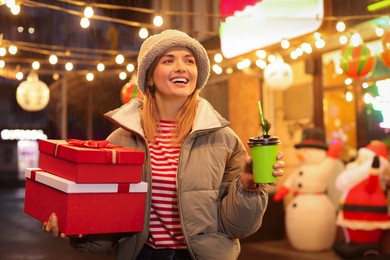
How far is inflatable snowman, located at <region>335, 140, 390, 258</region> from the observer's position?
240 inches

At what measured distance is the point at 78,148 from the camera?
193 centimetres

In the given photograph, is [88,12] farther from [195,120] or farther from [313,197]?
[195,120]

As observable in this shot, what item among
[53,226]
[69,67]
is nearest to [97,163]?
[53,226]

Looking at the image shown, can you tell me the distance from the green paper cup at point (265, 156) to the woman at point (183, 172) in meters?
0.12

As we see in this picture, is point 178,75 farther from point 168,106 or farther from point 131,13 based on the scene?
point 131,13

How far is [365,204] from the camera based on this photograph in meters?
6.11

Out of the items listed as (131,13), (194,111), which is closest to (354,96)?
(194,111)

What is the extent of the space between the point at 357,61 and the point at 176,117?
3.59 meters

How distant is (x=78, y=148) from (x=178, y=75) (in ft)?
1.80

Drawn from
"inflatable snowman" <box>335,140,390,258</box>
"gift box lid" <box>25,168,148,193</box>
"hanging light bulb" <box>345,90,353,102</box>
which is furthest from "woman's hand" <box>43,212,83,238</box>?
"hanging light bulb" <box>345,90,353,102</box>

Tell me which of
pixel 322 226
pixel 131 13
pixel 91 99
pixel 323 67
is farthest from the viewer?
pixel 91 99

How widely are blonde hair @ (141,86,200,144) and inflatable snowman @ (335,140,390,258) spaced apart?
4.26m

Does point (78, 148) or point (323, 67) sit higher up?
point (323, 67)

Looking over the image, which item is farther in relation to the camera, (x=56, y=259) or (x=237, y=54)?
(x=237, y=54)
